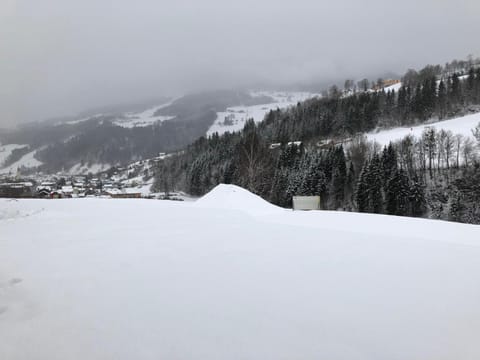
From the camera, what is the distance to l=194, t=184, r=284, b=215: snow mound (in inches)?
392

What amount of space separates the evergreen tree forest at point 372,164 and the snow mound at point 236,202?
9.60 meters

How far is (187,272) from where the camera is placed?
3.31 meters

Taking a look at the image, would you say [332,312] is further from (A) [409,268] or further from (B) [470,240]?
(B) [470,240]

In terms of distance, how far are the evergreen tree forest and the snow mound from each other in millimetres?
9604

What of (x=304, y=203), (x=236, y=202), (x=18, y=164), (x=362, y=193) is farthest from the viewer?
(x=362, y=193)

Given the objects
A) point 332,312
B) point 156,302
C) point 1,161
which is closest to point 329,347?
point 332,312

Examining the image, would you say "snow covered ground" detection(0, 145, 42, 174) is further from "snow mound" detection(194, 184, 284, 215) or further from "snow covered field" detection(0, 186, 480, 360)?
"snow covered field" detection(0, 186, 480, 360)

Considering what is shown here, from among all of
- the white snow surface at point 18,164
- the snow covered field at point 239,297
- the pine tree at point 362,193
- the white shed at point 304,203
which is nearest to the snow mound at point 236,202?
the white shed at point 304,203

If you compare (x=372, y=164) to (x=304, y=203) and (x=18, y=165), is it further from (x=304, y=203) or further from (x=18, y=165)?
(x=18, y=165)

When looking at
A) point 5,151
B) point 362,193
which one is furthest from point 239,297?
point 362,193

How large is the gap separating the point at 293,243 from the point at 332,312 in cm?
238

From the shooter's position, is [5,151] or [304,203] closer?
[304,203]

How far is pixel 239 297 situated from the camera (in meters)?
2.67

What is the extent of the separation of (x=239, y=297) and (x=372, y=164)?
3978cm
